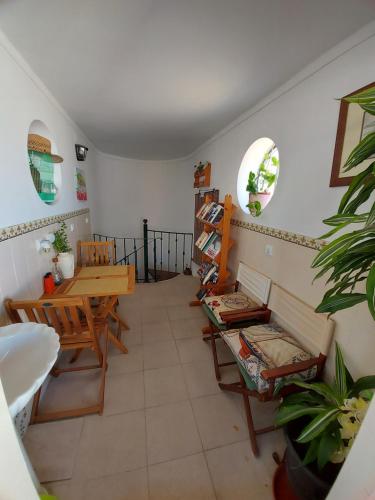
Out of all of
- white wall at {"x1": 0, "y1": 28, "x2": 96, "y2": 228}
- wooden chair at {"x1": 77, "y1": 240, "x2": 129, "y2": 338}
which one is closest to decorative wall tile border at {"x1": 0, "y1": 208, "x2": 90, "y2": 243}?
white wall at {"x1": 0, "y1": 28, "x2": 96, "y2": 228}

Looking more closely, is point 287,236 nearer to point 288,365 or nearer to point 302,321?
point 302,321

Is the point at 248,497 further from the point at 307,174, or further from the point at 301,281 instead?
the point at 307,174

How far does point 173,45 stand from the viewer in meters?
1.19

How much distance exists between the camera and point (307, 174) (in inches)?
55.3

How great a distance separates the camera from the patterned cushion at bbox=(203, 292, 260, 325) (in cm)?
189

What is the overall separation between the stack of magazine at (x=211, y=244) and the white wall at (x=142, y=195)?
167 cm

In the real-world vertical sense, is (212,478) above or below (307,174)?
below

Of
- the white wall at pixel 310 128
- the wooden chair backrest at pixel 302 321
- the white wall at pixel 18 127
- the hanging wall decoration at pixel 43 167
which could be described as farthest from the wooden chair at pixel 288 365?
the hanging wall decoration at pixel 43 167

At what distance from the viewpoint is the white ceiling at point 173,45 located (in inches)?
37.3

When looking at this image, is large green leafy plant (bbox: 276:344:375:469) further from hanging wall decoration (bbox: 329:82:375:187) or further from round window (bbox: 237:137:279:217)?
round window (bbox: 237:137:279:217)

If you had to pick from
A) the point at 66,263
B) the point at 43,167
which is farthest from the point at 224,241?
the point at 43,167

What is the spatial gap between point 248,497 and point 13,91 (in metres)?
2.63

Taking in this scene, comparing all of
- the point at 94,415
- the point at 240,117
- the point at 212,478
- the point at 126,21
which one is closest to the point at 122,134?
the point at 240,117

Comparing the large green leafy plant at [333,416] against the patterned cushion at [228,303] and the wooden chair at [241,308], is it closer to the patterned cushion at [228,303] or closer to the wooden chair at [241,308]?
the wooden chair at [241,308]
